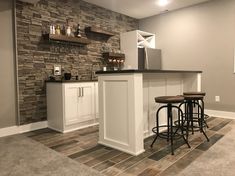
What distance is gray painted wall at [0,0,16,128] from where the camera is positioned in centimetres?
326

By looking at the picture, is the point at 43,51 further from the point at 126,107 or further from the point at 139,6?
the point at 139,6

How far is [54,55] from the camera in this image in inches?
153

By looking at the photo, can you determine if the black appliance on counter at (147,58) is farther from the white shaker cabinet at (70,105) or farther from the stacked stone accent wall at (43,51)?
the white shaker cabinet at (70,105)

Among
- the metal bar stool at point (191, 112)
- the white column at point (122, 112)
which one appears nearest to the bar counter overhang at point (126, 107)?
the white column at point (122, 112)

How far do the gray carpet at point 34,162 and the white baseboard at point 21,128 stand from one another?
1.45 ft

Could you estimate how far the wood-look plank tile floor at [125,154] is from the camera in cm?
204

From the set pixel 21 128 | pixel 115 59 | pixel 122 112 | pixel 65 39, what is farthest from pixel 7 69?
pixel 115 59

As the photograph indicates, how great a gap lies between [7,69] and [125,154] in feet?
7.90

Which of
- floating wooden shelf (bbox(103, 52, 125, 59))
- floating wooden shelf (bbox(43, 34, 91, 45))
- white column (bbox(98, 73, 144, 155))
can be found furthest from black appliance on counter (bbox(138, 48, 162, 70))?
white column (bbox(98, 73, 144, 155))

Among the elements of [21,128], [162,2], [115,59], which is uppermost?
[162,2]

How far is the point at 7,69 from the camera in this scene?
3.31 m

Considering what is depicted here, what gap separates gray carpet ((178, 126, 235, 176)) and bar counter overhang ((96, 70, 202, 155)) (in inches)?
25.5

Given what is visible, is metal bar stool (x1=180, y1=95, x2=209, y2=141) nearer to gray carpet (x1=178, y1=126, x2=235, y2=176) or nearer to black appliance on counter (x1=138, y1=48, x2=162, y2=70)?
gray carpet (x1=178, y1=126, x2=235, y2=176)

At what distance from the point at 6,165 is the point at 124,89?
1.57 meters
